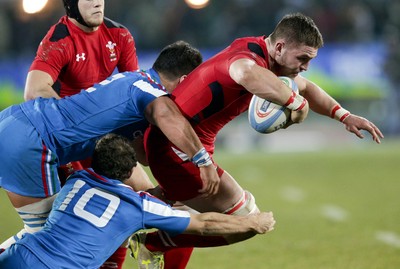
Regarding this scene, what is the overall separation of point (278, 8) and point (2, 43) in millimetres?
7565

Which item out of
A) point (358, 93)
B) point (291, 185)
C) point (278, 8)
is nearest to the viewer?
point (291, 185)

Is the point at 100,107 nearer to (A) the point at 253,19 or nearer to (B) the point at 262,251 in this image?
(B) the point at 262,251

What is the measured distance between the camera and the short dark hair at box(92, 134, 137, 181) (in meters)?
5.46

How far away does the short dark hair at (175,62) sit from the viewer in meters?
6.24

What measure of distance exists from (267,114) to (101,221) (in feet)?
4.54

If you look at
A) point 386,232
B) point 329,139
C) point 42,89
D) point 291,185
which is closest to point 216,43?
point 329,139

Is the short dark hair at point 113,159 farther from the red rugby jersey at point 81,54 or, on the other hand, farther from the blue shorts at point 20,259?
the red rugby jersey at point 81,54

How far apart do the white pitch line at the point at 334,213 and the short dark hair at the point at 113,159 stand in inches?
206

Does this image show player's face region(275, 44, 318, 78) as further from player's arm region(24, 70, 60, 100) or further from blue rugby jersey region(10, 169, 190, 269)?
player's arm region(24, 70, 60, 100)

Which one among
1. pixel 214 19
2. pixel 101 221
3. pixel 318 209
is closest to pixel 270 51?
pixel 101 221

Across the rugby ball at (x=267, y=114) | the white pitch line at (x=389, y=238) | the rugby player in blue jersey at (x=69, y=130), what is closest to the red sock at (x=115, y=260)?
the rugby player in blue jersey at (x=69, y=130)

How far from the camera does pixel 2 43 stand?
2091 centimetres

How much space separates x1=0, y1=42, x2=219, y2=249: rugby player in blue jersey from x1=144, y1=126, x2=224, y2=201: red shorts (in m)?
0.37

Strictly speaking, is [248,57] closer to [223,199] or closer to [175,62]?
[175,62]
